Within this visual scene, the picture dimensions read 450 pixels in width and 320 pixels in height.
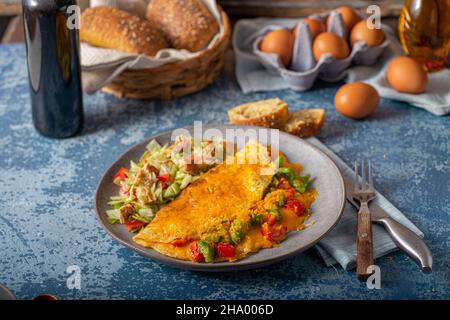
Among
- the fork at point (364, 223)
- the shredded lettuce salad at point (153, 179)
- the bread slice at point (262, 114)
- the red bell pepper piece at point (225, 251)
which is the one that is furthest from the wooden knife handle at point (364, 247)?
the bread slice at point (262, 114)

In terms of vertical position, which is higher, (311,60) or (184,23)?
(184,23)

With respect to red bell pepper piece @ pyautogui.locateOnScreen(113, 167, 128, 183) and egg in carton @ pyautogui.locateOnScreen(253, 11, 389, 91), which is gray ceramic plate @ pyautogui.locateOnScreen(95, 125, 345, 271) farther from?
egg in carton @ pyautogui.locateOnScreen(253, 11, 389, 91)

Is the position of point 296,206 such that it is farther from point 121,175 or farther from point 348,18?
point 348,18

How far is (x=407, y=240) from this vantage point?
1555 millimetres

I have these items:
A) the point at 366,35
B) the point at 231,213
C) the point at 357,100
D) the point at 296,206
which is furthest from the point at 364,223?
the point at 366,35

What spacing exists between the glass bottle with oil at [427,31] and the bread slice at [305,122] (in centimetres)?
53

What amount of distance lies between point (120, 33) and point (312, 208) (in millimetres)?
1008

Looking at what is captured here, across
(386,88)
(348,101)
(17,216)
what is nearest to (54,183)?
(17,216)

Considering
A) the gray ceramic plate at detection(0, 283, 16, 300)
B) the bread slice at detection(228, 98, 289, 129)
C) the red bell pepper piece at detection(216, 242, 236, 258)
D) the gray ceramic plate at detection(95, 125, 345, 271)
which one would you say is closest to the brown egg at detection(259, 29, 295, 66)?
the bread slice at detection(228, 98, 289, 129)

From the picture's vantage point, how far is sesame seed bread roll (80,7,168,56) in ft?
7.45

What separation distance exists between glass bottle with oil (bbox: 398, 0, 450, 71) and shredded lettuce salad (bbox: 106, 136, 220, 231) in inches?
38.8

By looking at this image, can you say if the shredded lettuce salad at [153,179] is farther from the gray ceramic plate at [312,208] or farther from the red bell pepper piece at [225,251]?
the red bell pepper piece at [225,251]

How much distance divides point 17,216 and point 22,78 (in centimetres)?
88
